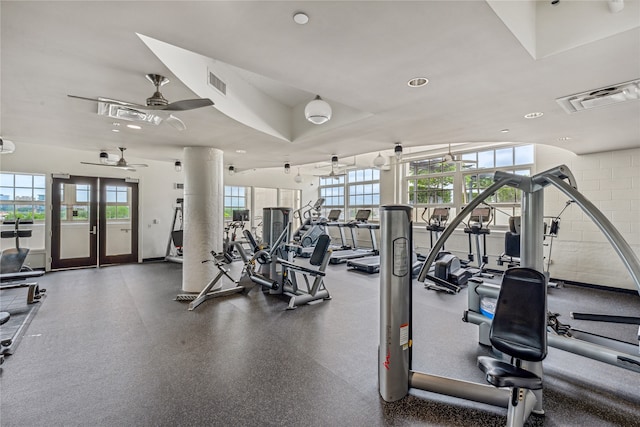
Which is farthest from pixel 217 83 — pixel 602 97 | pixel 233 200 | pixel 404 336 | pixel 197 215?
pixel 233 200

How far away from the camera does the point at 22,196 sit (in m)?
6.43

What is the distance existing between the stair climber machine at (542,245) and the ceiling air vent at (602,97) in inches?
60.0

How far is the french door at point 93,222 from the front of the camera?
686 cm

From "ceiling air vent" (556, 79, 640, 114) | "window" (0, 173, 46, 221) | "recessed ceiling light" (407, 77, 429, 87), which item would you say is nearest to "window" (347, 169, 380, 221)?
"ceiling air vent" (556, 79, 640, 114)

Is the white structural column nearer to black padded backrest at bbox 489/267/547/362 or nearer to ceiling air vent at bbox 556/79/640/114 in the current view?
black padded backrest at bbox 489/267/547/362

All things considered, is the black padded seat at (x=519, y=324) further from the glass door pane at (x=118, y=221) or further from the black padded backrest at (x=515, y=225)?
the glass door pane at (x=118, y=221)

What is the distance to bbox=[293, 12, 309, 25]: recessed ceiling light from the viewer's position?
1.72 meters

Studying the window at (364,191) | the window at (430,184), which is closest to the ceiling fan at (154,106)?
the window at (430,184)

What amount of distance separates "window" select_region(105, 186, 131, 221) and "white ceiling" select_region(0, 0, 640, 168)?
4.08 metres

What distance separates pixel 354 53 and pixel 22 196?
8.09m

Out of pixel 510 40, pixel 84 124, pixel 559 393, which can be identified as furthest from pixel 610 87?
pixel 84 124

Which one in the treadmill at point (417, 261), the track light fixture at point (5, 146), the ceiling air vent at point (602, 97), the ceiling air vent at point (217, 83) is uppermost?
the ceiling air vent at point (217, 83)

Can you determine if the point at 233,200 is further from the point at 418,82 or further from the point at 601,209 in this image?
the point at 601,209

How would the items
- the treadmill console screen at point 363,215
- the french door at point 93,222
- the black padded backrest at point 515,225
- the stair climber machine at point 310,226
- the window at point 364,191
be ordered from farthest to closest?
the window at point 364,191, the treadmill console screen at point 363,215, the stair climber machine at point 310,226, the french door at point 93,222, the black padded backrest at point 515,225
